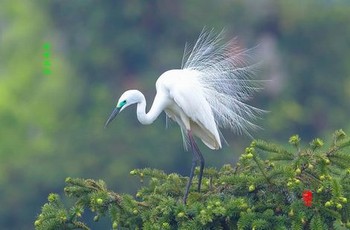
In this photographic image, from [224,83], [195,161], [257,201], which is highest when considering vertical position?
[224,83]

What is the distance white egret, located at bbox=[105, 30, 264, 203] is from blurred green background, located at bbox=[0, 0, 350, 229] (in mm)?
14199

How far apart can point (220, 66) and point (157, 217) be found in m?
1.72

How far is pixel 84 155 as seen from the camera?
23938 mm

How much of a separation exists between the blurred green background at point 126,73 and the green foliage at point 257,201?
15.7 metres

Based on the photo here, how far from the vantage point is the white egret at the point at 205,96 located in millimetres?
8273

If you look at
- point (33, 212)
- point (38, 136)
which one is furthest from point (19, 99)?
point (33, 212)

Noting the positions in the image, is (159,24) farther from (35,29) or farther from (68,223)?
(68,223)

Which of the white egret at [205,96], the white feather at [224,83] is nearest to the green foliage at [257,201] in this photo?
the white egret at [205,96]

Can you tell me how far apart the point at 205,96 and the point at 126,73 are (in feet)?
59.7

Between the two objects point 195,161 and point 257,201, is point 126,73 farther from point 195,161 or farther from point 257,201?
point 257,201

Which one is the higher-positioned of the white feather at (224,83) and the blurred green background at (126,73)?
the blurred green background at (126,73)

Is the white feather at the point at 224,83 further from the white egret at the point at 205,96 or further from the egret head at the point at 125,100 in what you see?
the egret head at the point at 125,100

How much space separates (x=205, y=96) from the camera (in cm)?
839

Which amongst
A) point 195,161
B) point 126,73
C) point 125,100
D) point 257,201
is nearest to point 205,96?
point 195,161
